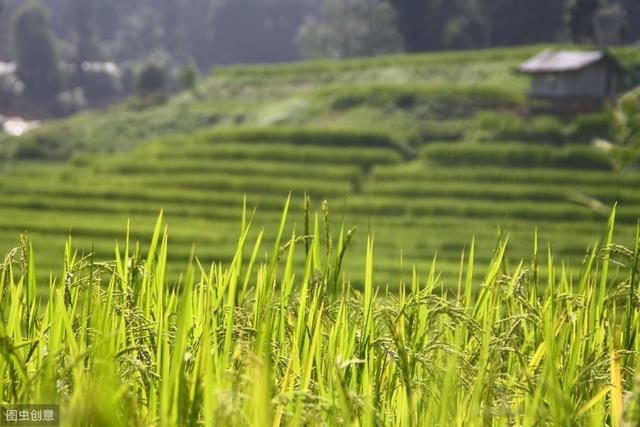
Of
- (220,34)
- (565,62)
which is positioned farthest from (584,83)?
(220,34)

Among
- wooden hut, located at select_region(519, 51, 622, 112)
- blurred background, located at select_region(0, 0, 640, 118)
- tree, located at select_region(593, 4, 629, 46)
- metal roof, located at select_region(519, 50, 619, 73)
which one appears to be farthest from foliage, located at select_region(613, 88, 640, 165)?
tree, located at select_region(593, 4, 629, 46)

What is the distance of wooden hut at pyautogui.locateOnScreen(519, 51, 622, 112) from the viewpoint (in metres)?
45.7

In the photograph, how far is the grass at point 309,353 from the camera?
6.86ft

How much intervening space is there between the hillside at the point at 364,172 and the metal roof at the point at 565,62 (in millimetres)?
2480

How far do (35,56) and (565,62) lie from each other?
81.1 metres

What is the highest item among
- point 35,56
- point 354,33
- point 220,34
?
point 220,34

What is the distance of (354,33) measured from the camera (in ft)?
362

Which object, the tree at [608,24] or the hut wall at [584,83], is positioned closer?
the hut wall at [584,83]

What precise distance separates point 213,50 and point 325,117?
307ft

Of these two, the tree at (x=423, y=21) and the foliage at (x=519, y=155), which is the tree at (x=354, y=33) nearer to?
the tree at (x=423, y=21)

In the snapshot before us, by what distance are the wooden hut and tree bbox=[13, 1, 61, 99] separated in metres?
76.4

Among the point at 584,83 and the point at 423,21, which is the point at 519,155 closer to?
the point at 584,83

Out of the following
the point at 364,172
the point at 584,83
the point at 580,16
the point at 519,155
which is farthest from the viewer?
the point at 580,16

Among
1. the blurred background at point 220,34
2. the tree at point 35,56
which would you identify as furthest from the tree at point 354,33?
the tree at point 35,56
